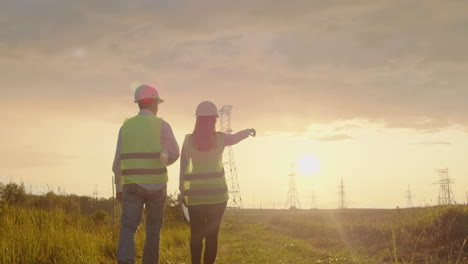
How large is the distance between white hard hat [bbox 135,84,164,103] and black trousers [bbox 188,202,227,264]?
2.11 meters

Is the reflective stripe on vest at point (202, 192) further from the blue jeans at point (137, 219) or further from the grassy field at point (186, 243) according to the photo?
the grassy field at point (186, 243)

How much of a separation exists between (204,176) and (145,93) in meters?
1.85

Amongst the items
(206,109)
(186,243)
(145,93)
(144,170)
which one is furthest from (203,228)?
(186,243)

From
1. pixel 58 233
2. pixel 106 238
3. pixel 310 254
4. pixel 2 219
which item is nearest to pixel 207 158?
pixel 58 233

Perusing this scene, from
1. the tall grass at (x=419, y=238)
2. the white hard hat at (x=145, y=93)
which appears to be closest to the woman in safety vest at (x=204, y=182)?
the white hard hat at (x=145, y=93)

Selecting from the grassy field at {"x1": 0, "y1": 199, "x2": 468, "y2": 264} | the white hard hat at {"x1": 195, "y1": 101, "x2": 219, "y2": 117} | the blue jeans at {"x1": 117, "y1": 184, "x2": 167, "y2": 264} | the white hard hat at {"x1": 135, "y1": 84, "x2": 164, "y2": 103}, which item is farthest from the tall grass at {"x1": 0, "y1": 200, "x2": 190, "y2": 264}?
the white hard hat at {"x1": 195, "y1": 101, "x2": 219, "y2": 117}

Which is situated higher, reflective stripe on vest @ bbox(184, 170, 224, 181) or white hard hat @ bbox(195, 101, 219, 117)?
white hard hat @ bbox(195, 101, 219, 117)

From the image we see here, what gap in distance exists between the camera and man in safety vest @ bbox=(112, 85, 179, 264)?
7988 mm

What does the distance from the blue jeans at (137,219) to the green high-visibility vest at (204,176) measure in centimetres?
54

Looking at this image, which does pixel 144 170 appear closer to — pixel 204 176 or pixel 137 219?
pixel 137 219

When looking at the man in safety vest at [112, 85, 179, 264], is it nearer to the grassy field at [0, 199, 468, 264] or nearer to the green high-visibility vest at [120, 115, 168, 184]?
the green high-visibility vest at [120, 115, 168, 184]

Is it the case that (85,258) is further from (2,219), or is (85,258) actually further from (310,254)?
(310,254)

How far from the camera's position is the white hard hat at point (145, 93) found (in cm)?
845

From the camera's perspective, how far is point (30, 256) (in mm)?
10375
